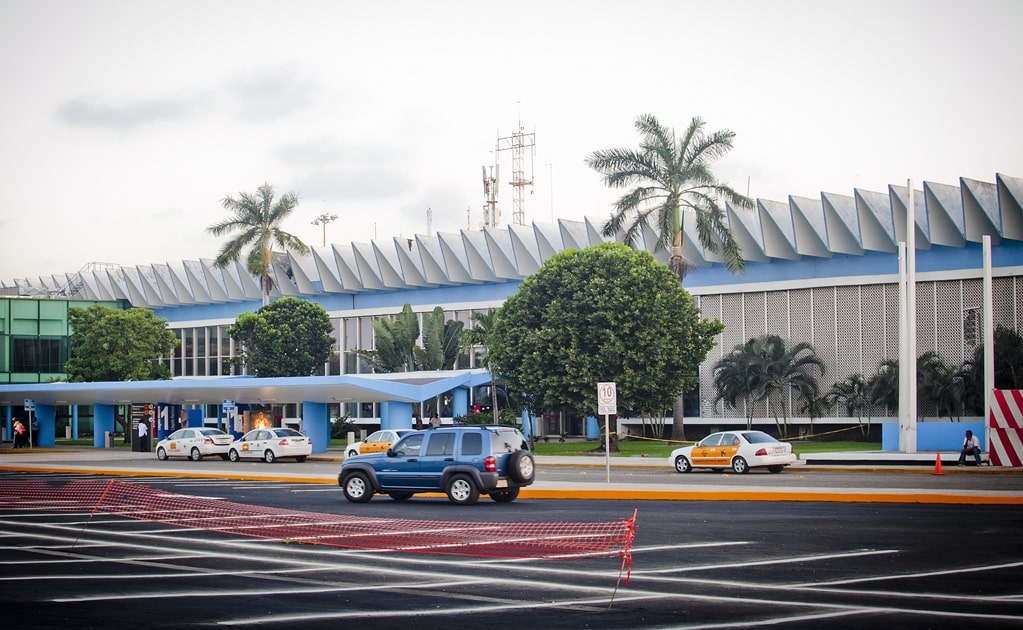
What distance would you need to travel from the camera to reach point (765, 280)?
58125 millimetres

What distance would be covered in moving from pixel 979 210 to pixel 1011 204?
62.9 inches

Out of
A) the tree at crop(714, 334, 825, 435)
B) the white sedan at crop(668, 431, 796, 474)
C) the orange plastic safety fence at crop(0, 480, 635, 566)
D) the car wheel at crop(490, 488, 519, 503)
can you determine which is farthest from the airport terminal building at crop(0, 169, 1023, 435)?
the orange plastic safety fence at crop(0, 480, 635, 566)

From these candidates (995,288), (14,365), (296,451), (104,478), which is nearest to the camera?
(104,478)

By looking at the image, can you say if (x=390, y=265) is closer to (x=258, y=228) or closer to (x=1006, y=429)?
(x=258, y=228)

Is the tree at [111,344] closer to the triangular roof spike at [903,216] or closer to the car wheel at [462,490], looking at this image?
the triangular roof spike at [903,216]

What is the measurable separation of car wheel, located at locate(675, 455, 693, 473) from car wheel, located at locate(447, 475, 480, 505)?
12.9m

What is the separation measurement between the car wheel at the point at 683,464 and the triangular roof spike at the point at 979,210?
23884 millimetres

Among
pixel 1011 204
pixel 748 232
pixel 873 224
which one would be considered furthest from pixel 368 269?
pixel 1011 204

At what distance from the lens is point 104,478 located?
34688mm

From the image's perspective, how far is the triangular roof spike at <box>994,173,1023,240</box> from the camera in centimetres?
4894

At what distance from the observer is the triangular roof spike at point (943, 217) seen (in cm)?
5191

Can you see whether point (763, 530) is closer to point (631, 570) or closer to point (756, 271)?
point (631, 570)

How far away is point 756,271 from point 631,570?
154 ft

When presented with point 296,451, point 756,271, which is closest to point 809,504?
point 296,451
